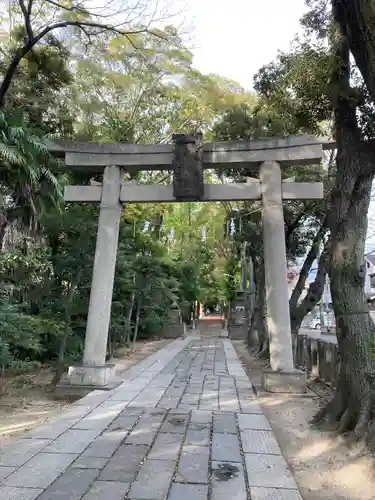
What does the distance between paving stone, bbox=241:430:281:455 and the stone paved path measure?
0.04 feet

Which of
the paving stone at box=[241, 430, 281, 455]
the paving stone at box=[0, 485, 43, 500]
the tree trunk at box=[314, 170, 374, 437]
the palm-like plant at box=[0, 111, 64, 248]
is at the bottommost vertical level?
the paving stone at box=[0, 485, 43, 500]

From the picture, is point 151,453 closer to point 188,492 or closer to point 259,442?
point 188,492

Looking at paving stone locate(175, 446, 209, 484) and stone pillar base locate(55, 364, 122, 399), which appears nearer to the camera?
paving stone locate(175, 446, 209, 484)

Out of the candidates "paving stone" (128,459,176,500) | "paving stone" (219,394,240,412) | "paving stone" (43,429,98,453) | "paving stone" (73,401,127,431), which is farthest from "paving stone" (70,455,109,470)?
"paving stone" (219,394,240,412)

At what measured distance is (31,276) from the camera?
972 cm

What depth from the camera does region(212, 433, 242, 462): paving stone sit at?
4.41 metres

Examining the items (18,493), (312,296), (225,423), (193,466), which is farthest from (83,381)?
(312,296)

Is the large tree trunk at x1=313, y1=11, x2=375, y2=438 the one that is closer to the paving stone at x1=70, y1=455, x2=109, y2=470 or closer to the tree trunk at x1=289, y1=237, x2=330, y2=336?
the paving stone at x1=70, y1=455, x2=109, y2=470

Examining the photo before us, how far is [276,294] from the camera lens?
333 inches

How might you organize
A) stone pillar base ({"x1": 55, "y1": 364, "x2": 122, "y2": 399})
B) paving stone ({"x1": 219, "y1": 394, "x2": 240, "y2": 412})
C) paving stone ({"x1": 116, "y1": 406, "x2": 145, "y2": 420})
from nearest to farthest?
paving stone ({"x1": 116, "y1": 406, "x2": 145, "y2": 420}) → paving stone ({"x1": 219, "y1": 394, "x2": 240, "y2": 412}) → stone pillar base ({"x1": 55, "y1": 364, "x2": 122, "y2": 399})

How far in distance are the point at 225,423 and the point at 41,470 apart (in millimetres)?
2535

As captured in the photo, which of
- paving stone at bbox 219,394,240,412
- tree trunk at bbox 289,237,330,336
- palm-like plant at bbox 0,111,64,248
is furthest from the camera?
tree trunk at bbox 289,237,330,336

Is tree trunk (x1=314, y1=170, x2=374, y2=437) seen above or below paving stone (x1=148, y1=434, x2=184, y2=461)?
above

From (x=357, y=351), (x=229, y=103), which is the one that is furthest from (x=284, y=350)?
(x=229, y=103)
